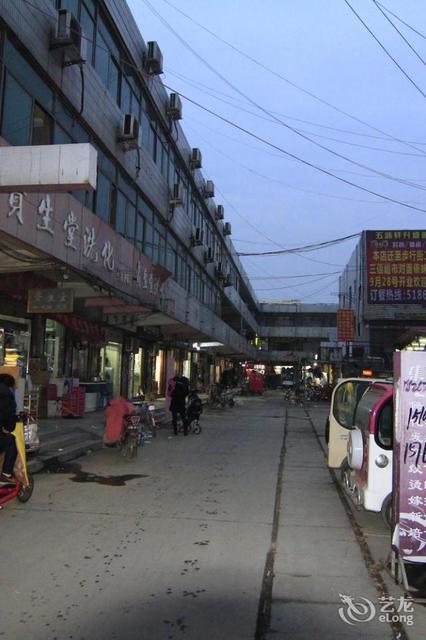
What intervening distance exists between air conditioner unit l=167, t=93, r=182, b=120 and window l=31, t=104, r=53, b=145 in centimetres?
1199

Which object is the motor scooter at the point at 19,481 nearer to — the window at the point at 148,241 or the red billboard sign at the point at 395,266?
the window at the point at 148,241

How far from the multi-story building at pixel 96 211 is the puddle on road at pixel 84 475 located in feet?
6.88

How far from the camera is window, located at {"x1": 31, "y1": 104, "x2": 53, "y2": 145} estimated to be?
42.5 feet

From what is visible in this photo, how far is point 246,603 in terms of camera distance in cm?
415

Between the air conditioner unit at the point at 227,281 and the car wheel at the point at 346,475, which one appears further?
the air conditioner unit at the point at 227,281

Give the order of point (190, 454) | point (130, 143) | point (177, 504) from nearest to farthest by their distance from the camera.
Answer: point (177, 504)
point (190, 454)
point (130, 143)

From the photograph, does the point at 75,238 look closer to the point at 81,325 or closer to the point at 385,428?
the point at 81,325

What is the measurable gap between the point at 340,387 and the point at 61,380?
A: 947cm

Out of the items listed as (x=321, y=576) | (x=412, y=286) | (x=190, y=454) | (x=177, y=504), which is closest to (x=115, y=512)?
(x=177, y=504)

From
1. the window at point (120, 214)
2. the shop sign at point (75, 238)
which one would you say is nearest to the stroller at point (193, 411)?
the shop sign at point (75, 238)

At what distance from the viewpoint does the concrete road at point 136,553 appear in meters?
3.81

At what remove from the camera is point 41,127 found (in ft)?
43.5

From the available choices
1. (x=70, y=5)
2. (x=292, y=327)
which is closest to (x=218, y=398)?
(x=70, y=5)

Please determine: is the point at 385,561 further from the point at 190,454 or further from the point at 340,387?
the point at 190,454
